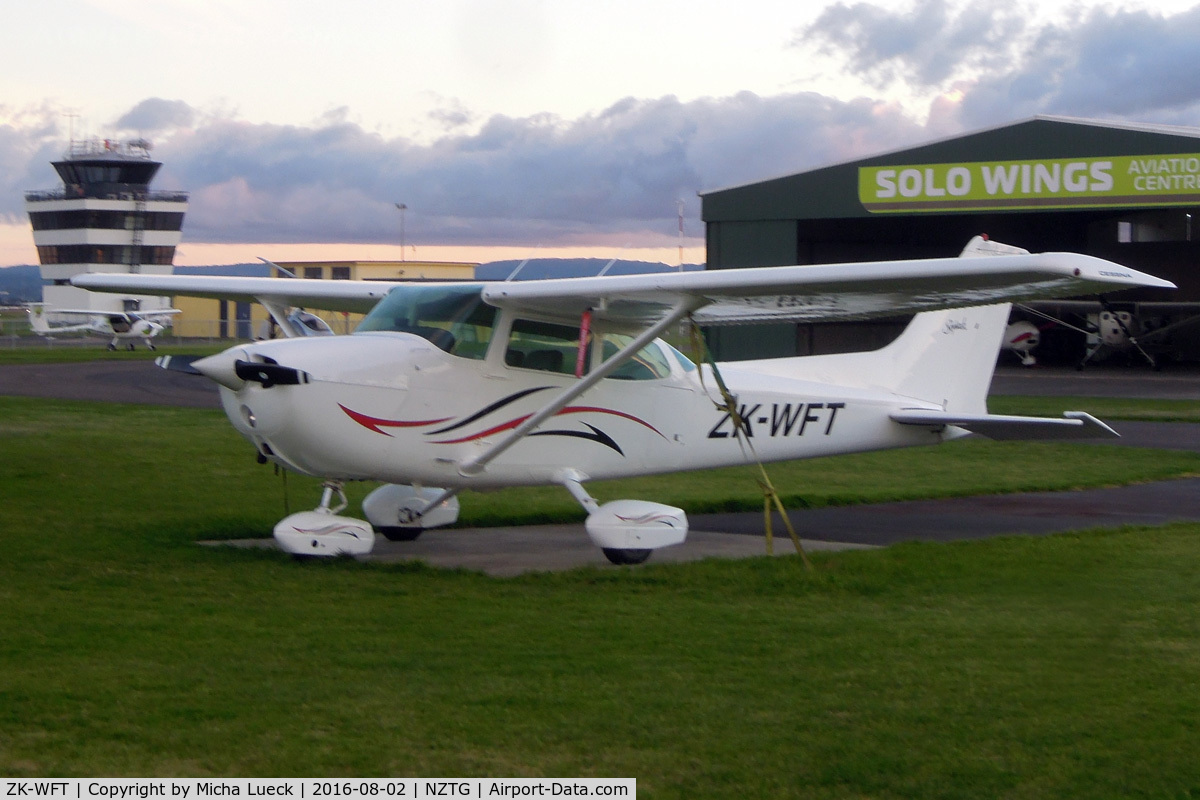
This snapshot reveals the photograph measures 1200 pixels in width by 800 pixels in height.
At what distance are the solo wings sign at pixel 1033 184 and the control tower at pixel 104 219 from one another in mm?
57927

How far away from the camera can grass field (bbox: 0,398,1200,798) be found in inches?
167

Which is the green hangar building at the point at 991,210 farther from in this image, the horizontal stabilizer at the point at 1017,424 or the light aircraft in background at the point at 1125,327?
the horizontal stabilizer at the point at 1017,424

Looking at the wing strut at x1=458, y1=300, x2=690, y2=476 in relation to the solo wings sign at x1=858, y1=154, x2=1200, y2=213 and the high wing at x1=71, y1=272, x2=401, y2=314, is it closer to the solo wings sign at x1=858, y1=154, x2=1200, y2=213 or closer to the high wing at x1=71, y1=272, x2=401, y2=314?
the high wing at x1=71, y1=272, x2=401, y2=314

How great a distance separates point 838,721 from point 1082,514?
23.4 ft

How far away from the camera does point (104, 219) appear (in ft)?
255

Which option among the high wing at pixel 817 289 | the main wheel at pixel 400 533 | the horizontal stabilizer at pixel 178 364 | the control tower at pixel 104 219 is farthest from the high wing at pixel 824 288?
the control tower at pixel 104 219

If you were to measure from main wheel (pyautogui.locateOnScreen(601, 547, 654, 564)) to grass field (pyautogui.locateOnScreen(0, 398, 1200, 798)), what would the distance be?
256mm

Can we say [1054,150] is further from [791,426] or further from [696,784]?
[696,784]

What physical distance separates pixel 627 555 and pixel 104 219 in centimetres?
7747

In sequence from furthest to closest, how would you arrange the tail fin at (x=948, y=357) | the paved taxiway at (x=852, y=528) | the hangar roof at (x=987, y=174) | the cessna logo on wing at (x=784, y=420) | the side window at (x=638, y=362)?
the hangar roof at (x=987, y=174), the tail fin at (x=948, y=357), the cessna logo on wing at (x=784, y=420), the side window at (x=638, y=362), the paved taxiway at (x=852, y=528)

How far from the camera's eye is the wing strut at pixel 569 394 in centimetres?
784

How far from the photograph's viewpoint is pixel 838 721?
15.5 ft
